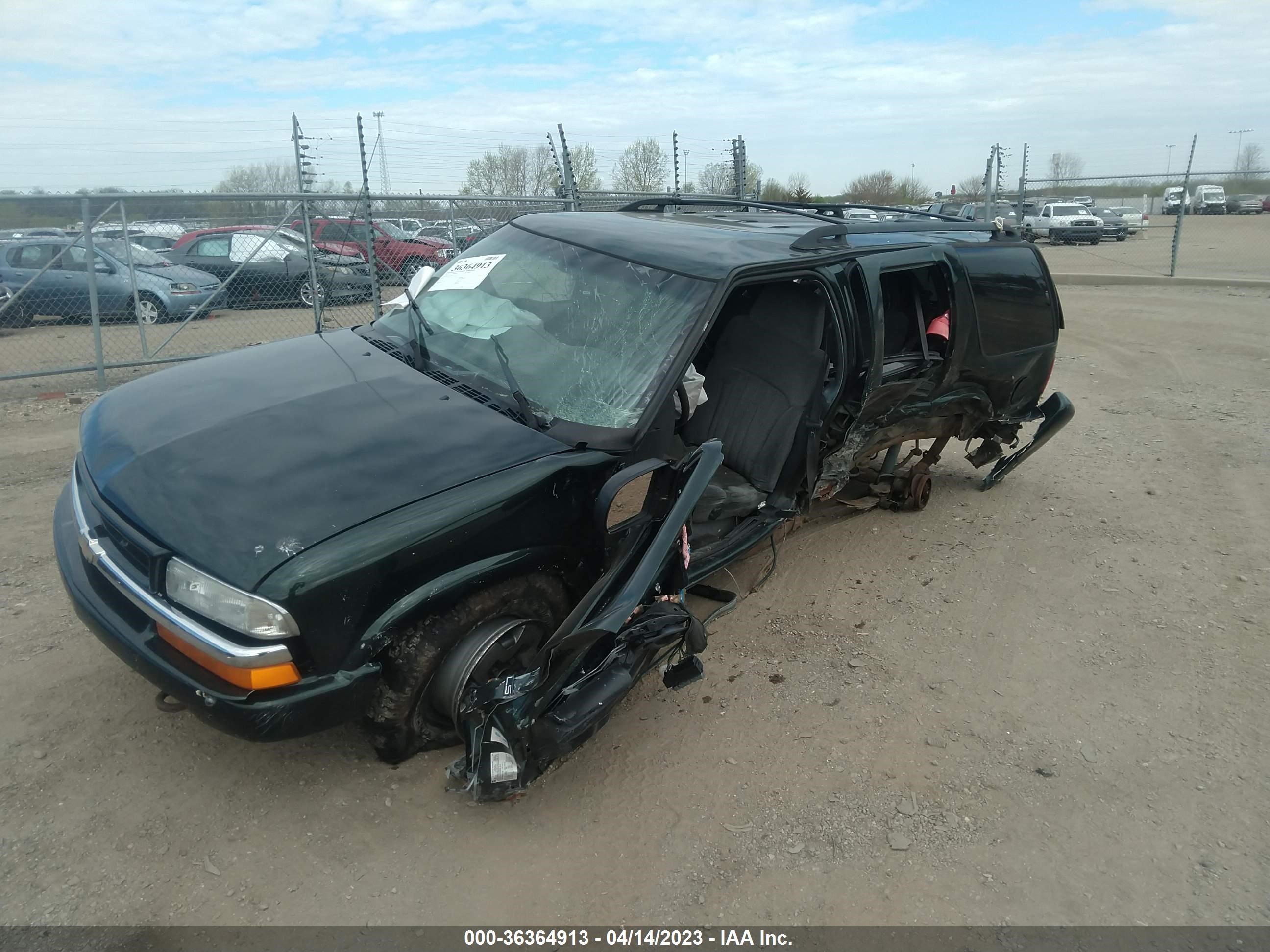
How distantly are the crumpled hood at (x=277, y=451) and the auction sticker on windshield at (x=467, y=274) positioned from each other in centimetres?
63

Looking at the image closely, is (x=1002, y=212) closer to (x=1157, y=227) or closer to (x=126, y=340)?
(x=1157, y=227)

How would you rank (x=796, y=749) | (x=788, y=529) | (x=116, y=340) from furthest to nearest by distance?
(x=116, y=340), (x=788, y=529), (x=796, y=749)

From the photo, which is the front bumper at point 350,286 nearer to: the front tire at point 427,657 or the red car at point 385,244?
the red car at point 385,244

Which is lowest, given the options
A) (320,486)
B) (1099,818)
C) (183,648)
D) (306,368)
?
(1099,818)

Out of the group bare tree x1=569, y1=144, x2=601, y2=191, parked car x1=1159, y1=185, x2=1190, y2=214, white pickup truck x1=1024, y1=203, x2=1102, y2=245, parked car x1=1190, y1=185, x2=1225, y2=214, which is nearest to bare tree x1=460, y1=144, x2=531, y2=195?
bare tree x1=569, y1=144, x2=601, y2=191

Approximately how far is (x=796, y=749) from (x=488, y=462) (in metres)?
1.58

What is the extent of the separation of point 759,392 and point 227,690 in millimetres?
2515

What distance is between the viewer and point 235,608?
236 centimetres

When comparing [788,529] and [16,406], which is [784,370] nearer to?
[788,529]

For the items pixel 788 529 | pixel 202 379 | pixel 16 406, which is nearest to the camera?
pixel 202 379

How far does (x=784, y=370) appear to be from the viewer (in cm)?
385
